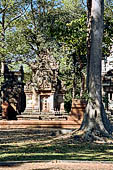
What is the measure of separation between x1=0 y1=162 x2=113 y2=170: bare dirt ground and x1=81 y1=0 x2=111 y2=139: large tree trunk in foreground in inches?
173

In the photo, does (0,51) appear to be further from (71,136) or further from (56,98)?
(71,136)

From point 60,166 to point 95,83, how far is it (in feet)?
17.7

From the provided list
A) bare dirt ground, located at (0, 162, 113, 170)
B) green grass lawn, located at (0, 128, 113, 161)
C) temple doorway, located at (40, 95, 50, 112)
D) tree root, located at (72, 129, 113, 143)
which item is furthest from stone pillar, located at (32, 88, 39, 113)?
bare dirt ground, located at (0, 162, 113, 170)

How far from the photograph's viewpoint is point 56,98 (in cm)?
2884

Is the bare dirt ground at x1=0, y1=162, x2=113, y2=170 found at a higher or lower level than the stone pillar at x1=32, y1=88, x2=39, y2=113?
lower

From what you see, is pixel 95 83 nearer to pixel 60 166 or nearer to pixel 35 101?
pixel 60 166

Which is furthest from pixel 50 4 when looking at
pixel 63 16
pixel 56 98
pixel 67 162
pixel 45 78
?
pixel 67 162

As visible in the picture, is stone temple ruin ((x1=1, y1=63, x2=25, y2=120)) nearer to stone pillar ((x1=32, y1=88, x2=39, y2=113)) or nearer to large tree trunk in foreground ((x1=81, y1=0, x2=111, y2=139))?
stone pillar ((x1=32, y1=88, x2=39, y2=113))

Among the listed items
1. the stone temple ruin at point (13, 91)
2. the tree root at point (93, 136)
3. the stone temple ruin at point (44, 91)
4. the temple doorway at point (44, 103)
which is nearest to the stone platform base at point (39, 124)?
the tree root at point (93, 136)

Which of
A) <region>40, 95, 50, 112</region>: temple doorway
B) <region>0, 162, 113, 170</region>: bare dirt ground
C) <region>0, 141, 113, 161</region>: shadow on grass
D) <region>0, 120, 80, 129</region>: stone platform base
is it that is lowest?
<region>0, 120, 80, 129</region>: stone platform base

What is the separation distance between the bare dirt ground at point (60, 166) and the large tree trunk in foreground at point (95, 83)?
14.5 ft

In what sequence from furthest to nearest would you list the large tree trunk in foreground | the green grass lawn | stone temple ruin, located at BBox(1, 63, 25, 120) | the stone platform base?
stone temple ruin, located at BBox(1, 63, 25, 120) < the stone platform base < the large tree trunk in foreground < the green grass lawn

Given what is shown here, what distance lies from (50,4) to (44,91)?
35.3 feet

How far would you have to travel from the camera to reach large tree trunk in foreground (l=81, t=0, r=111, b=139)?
988 centimetres
